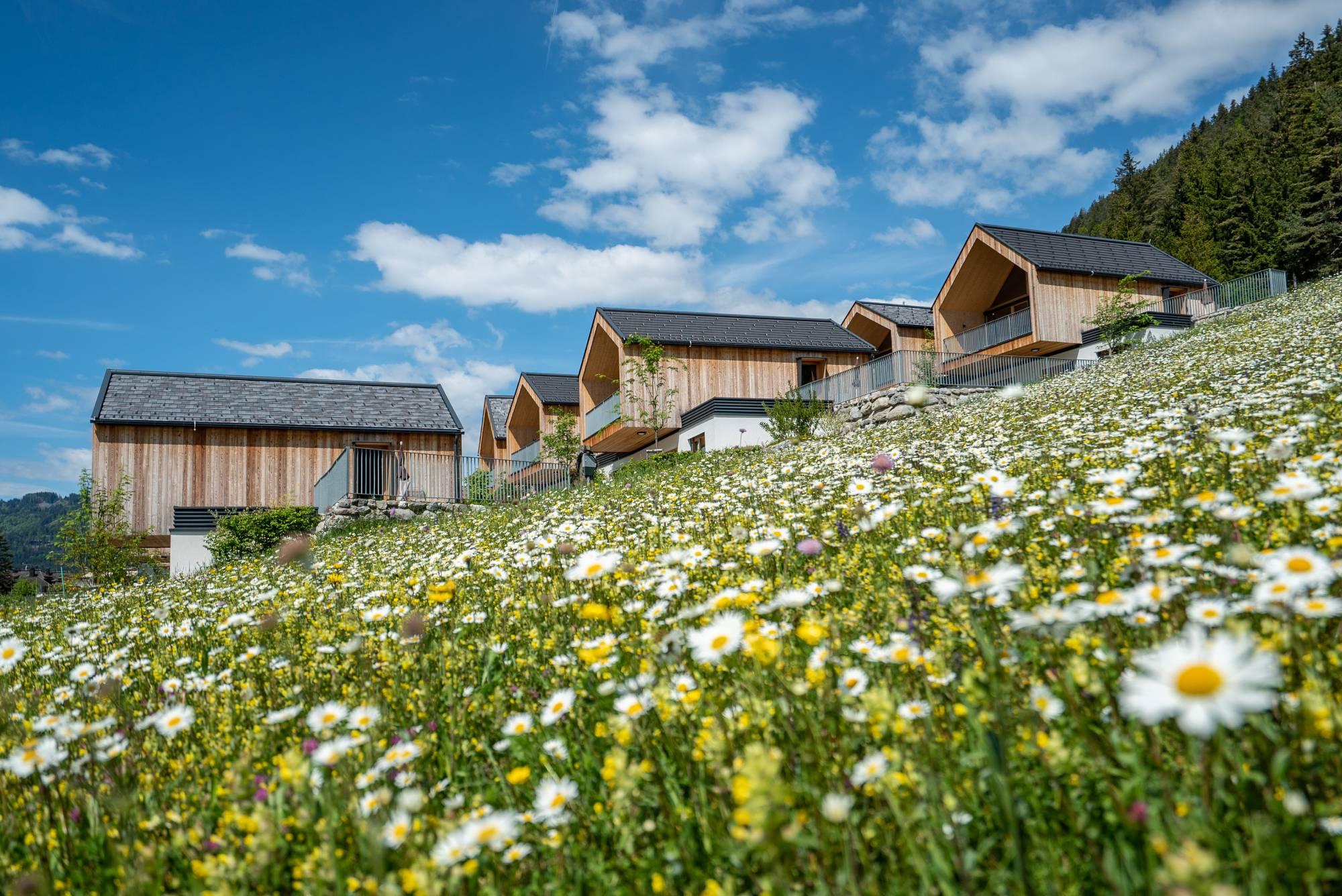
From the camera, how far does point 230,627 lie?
518cm

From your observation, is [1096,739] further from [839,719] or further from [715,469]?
[715,469]

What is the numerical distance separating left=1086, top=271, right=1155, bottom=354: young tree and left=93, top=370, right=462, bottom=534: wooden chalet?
25.0m

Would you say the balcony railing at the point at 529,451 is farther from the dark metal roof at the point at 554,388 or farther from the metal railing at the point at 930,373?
the metal railing at the point at 930,373

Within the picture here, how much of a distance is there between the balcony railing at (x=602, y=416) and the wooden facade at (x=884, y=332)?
12.6 metres

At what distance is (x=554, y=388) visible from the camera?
40.2 m

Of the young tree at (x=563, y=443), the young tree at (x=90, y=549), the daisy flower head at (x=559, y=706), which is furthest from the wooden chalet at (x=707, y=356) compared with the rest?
the daisy flower head at (x=559, y=706)

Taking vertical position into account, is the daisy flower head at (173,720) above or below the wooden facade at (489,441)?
below

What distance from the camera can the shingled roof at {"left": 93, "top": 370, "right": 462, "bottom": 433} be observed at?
28.8 m

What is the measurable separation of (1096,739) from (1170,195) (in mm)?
79837

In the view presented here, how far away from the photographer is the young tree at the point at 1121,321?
87.2 feet

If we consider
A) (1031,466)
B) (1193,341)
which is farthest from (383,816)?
(1193,341)

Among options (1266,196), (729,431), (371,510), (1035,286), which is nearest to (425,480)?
(371,510)

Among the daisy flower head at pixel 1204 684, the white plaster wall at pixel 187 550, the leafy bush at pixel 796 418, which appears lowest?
the white plaster wall at pixel 187 550

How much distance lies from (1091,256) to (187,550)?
120 feet
